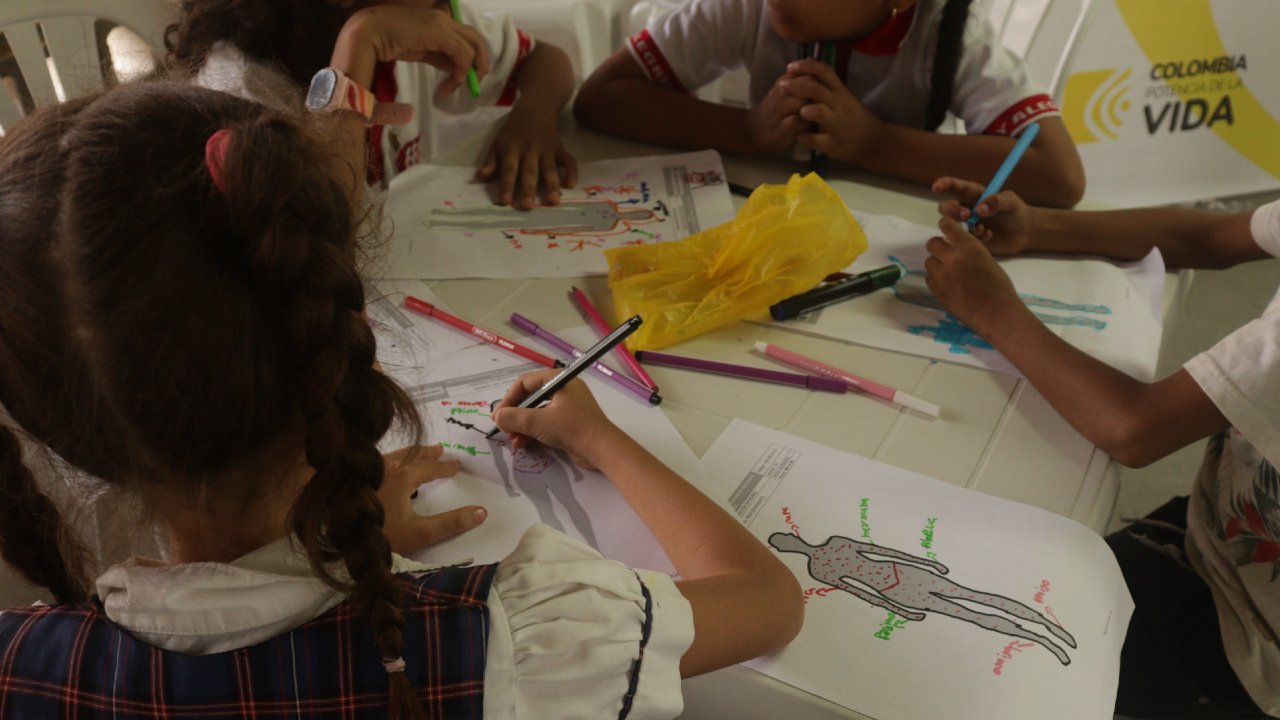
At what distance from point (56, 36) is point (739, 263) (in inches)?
39.3

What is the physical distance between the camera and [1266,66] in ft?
6.66

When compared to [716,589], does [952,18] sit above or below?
above

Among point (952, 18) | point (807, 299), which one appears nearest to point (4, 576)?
point (807, 299)

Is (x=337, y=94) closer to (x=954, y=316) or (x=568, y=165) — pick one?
(x=568, y=165)

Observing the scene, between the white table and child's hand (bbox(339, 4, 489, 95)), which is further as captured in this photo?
child's hand (bbox(339, 4, 489, 95))

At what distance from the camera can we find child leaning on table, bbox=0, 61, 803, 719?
42cm

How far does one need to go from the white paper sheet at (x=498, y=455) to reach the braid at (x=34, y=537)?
0.21 meters

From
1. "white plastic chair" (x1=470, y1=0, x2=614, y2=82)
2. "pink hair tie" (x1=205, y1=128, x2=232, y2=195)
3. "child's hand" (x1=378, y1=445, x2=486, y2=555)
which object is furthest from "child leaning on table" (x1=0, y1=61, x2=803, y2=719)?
"white plastic chair" (x1=470, y1=0, x2=614, y2=82)

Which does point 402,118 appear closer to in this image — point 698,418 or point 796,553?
point 698,418

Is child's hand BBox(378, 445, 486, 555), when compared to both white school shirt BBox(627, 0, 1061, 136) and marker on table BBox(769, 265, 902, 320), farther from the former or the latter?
white school shirt BBox(627, 0, 1061, 136)

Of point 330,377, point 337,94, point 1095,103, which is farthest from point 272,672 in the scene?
point 1095,103

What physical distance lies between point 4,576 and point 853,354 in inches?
27.0

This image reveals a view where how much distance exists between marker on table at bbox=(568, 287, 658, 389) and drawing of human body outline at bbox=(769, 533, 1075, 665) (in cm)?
19

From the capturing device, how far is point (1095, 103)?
210cm
